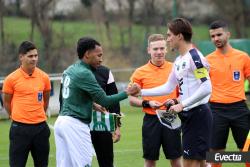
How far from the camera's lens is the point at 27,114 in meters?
9.62

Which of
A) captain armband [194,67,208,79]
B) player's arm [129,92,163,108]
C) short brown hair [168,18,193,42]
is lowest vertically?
player's arm [129,92,163,108]

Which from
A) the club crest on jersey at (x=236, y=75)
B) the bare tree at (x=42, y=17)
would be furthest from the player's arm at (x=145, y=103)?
the bare tree at (x=42, y=17)

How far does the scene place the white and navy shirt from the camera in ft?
26.0

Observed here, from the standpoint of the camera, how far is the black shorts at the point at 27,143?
9.52 metres

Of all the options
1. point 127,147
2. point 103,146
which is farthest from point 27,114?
point 127,147

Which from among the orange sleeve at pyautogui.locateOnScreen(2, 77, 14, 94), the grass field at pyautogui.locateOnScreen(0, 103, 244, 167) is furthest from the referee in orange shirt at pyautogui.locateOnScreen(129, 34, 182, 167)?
the grass field at pyautogui.locateOnScreen(0, 103, 244, 167)

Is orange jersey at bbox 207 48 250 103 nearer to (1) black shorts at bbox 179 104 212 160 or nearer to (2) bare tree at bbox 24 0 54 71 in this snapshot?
(1) black shorts at bbox 179 104 212 160

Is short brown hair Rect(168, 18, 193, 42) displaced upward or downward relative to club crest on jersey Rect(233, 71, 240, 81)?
upward

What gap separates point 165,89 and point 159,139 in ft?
3.49

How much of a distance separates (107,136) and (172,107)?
1480 millimetres

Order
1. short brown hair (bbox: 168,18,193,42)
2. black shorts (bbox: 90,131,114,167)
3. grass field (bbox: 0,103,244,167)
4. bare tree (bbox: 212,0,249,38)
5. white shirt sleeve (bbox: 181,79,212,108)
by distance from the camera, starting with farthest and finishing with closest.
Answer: bare tree (bbox: 212,0,249,38), grass field (bbox: 0,103,244,167), black shorts (bbox: 90,131,114,167), short brown hair (bbox: 168,18,193,42), white shirt sleeve (bbox: 181,79,212,108)

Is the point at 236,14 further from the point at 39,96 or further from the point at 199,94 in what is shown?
the point at 199,94

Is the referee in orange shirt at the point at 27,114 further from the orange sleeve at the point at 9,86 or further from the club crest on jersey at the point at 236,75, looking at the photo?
the club crest on jersey at the point at 236,75

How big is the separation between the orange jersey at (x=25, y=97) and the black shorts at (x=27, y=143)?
10 cm
